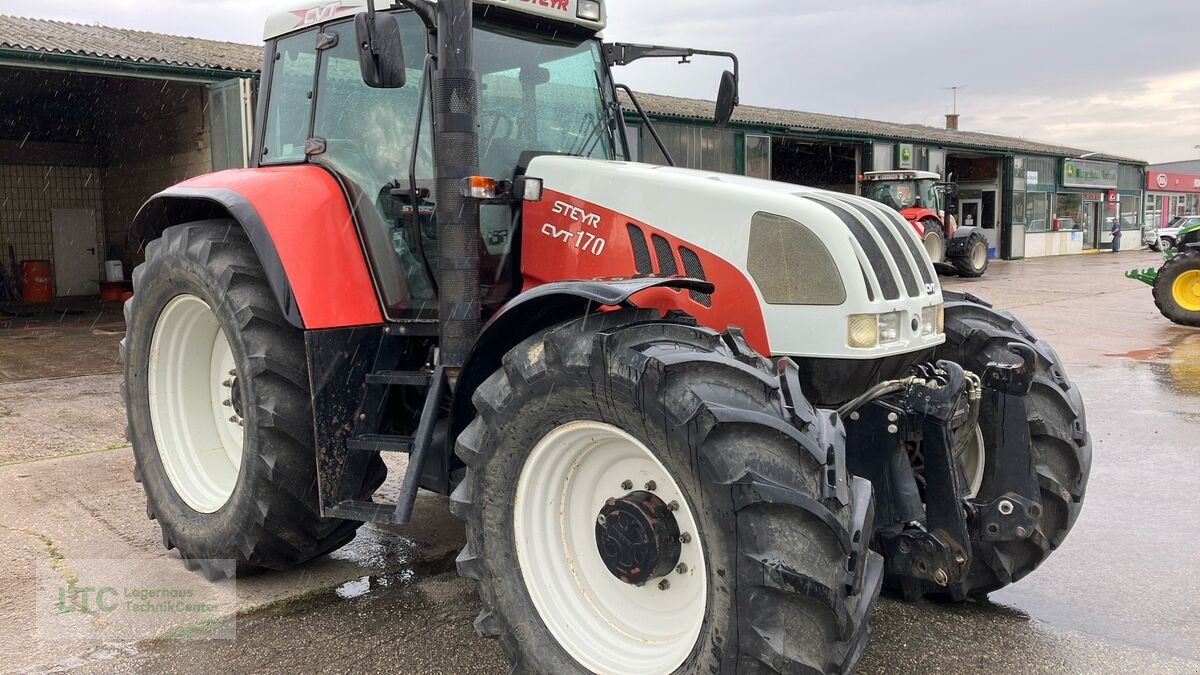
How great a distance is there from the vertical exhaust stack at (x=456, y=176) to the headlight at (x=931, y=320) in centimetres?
153

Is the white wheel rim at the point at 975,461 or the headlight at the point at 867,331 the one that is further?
the white wheel rim at the point at 975,461

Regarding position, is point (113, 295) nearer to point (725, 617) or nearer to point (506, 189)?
point (506, 189)

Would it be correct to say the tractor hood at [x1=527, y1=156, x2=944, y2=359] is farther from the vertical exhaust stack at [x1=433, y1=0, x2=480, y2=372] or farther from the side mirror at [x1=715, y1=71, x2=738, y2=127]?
the side mirror at [x1=715, y1=71, x2=738, y2=127]

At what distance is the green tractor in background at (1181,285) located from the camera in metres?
13.5

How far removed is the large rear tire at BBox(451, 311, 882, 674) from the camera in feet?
7.84

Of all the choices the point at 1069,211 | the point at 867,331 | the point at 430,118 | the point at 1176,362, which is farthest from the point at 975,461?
the point at 1069,211

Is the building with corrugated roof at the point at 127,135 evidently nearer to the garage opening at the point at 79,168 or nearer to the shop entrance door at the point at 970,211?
the garage opening at the point at 79,168

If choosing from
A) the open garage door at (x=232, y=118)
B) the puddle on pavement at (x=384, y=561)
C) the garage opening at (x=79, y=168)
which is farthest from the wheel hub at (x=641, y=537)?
the garage opening at (x=79, y=168)

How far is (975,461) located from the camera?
3.74 meters

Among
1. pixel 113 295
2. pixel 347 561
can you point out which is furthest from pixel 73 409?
pixel 113 295

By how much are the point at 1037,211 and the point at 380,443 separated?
124 ft

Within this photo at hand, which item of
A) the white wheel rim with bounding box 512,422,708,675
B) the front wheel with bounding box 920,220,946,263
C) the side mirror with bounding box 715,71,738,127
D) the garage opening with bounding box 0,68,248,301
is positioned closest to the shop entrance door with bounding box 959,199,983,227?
the front wheel with bounding box 920,220,946,263

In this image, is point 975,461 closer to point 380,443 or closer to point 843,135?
point 380,443

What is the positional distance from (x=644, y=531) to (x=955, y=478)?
42.1 inches
